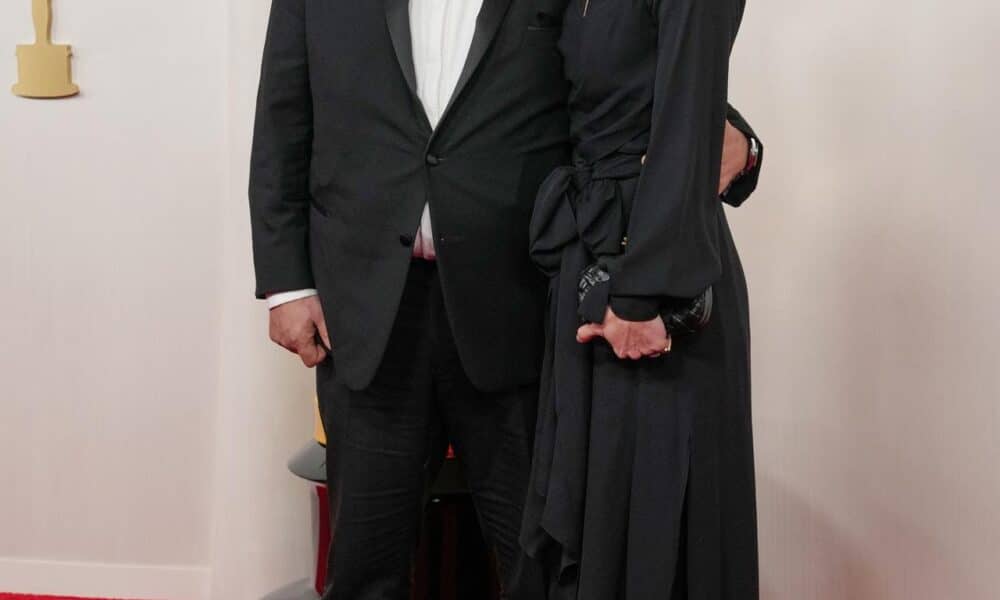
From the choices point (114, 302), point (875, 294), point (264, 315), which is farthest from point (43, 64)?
point (875, 294)

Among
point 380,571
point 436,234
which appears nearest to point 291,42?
point 436,234

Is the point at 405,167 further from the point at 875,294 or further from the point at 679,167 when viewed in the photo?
the point at 875,294

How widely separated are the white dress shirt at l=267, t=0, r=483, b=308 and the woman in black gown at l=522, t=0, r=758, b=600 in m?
0.15

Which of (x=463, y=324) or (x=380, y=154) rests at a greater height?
(x=380, y=154)

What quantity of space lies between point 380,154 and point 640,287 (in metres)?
0.40

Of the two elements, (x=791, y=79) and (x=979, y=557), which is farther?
(x=791, y=79)

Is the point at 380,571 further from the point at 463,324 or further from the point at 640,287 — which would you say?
the point at 640,287

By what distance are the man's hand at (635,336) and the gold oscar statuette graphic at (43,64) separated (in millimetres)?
1424

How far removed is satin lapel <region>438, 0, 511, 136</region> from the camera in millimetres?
1310

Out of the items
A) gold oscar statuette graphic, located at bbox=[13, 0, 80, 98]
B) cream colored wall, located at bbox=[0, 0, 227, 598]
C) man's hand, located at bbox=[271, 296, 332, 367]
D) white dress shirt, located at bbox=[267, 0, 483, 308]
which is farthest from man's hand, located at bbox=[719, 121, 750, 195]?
gold oscar statuette graphic, located at bbox=[13, 0, 80, 98]

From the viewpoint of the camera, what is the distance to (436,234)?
134cm

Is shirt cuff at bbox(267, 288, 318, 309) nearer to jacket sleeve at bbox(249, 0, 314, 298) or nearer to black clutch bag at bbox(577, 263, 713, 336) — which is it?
jacket sleeve at bbox(249, 0, 314, 298)

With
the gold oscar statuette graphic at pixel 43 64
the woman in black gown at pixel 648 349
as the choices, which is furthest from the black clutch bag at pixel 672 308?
the gold oscar statuette graphic at pixel 43 64

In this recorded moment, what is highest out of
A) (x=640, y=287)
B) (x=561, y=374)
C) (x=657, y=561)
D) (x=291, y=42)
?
(x=291, y=42)
